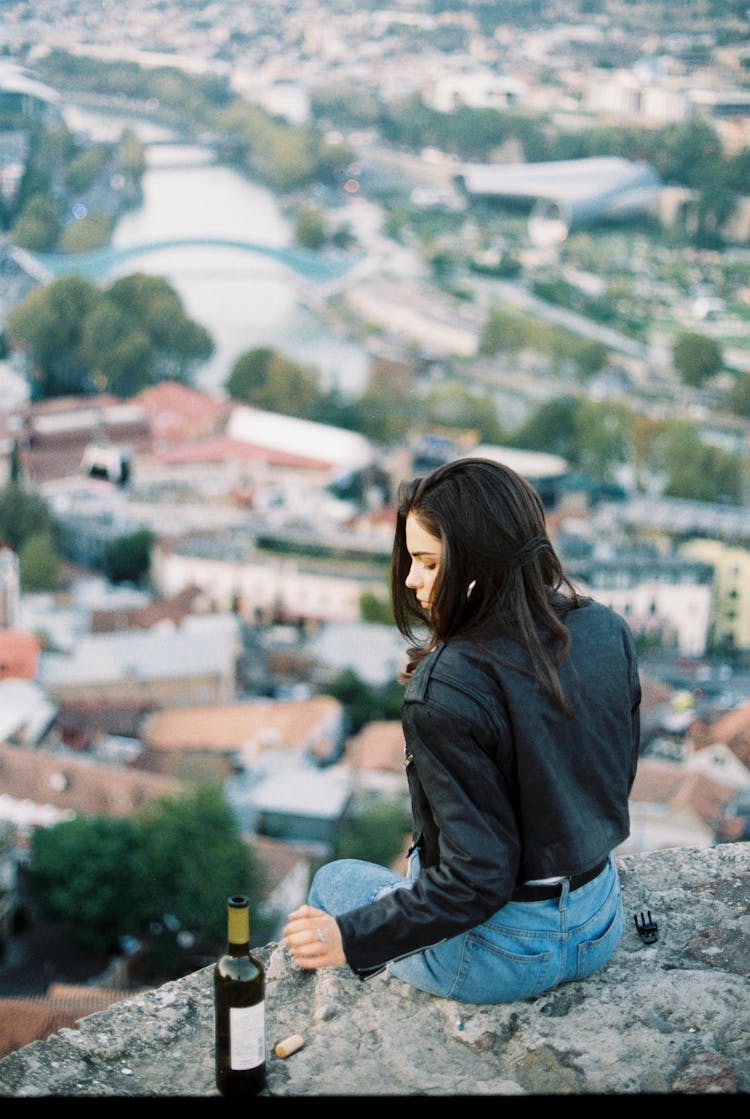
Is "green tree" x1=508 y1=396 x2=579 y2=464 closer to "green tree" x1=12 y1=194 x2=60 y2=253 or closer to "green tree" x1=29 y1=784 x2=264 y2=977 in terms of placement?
"green tree" x1=12 y1=194 x2=60 y2=253

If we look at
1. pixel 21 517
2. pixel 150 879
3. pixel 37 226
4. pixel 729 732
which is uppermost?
pixel 37 226

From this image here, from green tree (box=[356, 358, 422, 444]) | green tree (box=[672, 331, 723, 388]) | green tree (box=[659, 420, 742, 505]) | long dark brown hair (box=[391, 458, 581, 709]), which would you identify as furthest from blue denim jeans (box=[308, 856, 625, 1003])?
green tree (box=[672, 331, 723, 388])

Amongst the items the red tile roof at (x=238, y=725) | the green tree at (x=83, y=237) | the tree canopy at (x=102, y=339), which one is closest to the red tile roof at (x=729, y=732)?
the red tile roof at (x=238, y=725)

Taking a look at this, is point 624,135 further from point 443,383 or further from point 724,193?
point 443,383

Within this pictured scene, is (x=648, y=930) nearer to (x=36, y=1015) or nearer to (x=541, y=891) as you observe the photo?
(x=541, y=891)

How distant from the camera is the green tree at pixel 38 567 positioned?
905 centimetres

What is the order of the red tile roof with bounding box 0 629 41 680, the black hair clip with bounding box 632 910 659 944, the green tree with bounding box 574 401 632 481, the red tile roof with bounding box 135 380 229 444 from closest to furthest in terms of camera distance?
the black hair clip with bounding box 632 910 659 944 < the red tile roof with bounding box 0 629 41 680 < the green tree with bounding box 574 401 632 481 < the red tile roof with bounding box 135 380 229 444

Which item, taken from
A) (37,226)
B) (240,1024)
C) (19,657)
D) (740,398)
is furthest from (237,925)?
(37,226)

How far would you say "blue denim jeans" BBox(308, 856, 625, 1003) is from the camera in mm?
739

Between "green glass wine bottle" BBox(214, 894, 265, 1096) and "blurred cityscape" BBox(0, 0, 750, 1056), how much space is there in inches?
104

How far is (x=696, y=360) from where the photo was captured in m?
13.7

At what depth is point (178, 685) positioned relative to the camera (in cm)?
705

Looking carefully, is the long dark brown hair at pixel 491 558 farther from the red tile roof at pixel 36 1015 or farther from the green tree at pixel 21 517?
the green tree at pixel 21 517

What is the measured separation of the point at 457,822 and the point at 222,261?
640 inches
